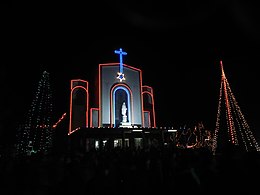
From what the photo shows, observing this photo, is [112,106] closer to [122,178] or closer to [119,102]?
[119,102]

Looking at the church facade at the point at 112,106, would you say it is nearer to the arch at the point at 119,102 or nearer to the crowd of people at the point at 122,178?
the arch at the point at 119,102

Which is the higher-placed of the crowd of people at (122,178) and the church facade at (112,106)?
the church facade at (112,106)

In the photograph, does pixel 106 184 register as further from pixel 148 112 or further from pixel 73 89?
pixel 148 112

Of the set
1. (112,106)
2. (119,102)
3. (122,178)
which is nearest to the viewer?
(122,178)

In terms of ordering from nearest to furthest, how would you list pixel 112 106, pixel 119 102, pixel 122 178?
pixel 122 178, pixel 112 106, pixel 119 102

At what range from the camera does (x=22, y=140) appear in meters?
30.3

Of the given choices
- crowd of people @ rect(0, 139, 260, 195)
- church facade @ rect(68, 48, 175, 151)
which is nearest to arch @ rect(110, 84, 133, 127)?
church facade @ rect(68, 48, 175, 151)

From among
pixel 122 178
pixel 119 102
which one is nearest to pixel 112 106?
pixel 119 102

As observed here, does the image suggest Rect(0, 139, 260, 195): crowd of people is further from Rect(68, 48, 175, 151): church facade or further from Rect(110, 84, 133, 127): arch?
Rect(110, 84, 133, 127): arch

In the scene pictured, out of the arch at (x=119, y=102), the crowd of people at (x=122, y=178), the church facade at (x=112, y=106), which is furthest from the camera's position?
the arch at (x=119, y=102)

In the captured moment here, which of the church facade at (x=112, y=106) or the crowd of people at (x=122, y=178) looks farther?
the church facade at (x=112, y=106)

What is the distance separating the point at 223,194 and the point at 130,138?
21.8 m

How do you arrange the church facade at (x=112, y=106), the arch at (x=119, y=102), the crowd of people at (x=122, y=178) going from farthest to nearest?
1. the arch at (x=119, y=102)
2. the church facade at (x=112, y=106)
3. the crowd of people at (x=122, y=178)

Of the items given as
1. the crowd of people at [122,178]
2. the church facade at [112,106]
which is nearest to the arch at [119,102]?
the church facade at [112,106]
